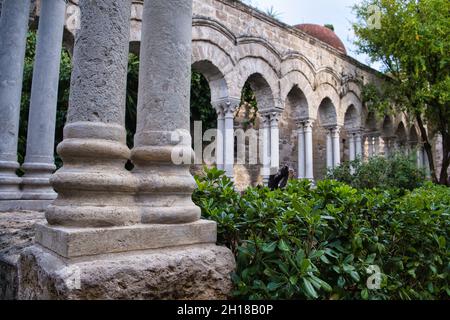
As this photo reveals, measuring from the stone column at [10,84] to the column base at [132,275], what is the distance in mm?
2290

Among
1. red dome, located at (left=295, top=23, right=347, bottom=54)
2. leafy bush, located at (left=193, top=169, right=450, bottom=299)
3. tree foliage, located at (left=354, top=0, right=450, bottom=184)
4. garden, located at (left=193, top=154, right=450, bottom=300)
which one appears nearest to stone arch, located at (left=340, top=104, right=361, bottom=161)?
tree foliage, located at (left=354, top=0, right=450, bottom=184)

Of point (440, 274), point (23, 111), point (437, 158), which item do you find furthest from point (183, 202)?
point (437, 158)

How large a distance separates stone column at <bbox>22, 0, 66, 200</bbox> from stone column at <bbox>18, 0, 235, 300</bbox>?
235 centimetres

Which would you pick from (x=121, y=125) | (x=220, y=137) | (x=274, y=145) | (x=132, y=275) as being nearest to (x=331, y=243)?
(x=132, y=275)

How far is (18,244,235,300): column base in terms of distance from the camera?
1457mm

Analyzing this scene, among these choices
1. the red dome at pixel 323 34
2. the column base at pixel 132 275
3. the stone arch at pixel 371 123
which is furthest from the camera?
the red dome at pixel 323 34

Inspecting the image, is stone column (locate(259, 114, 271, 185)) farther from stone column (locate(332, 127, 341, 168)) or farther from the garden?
the garden

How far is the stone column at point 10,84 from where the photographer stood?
3709mm

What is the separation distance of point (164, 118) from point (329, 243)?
46.7 inches

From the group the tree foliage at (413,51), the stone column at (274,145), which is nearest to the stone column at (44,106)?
the stone column at (274,145)

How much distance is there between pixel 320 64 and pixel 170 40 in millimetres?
8528

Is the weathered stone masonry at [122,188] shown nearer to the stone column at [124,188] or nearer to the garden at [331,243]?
the stone column at [124,188]

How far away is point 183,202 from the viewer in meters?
1.96
